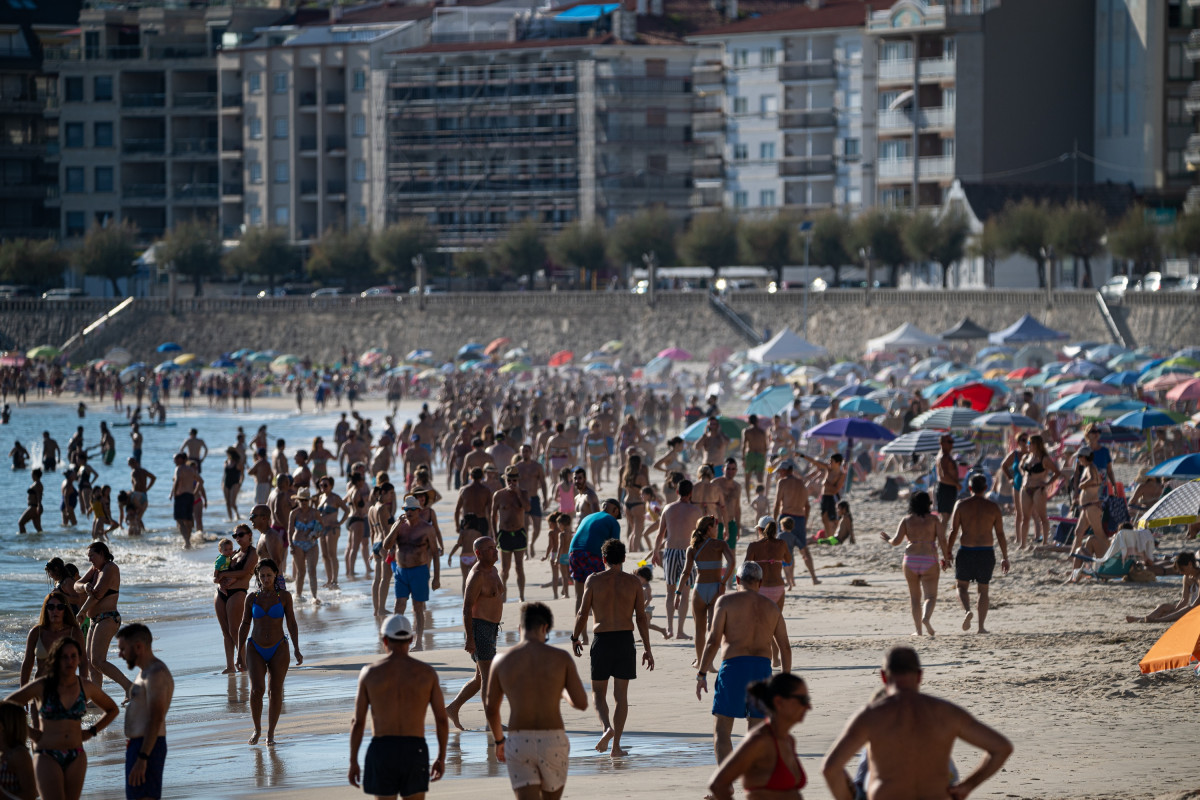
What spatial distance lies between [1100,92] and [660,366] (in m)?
29.2

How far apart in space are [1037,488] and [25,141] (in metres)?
77.5

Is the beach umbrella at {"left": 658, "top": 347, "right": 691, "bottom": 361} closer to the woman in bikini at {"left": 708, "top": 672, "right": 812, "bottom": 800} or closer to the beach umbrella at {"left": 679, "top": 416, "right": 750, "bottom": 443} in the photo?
the beach umbrella at {"left": 679, "top": 416, "right": 750, "bottom": 443}

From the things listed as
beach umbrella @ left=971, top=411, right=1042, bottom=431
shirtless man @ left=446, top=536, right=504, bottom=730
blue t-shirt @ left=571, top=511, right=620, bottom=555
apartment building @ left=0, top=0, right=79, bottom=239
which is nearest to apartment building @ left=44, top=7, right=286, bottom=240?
apartment building @ left=0, top=0, right=79, bottom=239

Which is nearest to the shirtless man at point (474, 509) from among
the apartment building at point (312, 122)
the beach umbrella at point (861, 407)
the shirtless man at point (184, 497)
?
the shirtless man at point (184, 497)

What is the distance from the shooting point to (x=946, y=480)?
55.7 feet

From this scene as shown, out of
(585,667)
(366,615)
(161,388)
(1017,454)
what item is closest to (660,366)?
(161,388)

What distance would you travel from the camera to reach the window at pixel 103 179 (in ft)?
278

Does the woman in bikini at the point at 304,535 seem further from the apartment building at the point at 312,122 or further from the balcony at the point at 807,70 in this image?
the apartment building at the point at 312,122

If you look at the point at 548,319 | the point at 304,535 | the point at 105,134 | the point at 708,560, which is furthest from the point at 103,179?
the point at 708,560

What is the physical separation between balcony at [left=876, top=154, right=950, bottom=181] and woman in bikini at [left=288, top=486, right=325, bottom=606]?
53.2 metres

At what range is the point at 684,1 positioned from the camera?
84125mm

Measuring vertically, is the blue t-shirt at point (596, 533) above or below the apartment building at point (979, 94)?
below

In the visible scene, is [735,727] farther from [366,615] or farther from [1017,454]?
[1017,454]

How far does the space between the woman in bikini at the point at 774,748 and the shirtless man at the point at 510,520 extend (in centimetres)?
822
